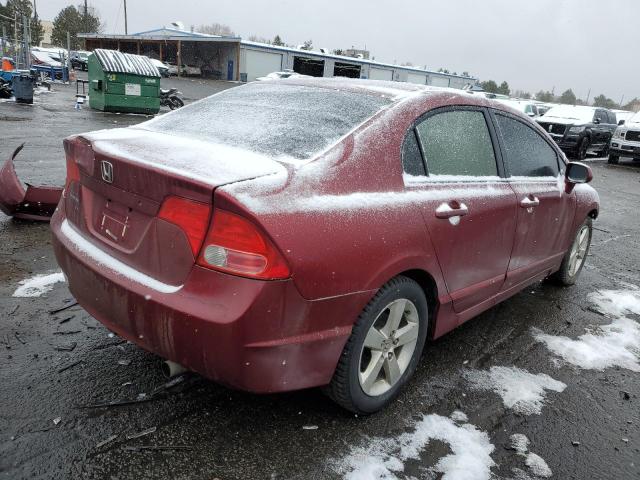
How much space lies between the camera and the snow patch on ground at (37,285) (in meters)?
3.68

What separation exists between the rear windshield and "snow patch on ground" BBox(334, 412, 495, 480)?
1353 mm

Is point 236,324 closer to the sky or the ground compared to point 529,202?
closer to the ground

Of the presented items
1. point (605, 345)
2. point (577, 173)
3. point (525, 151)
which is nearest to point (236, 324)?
point (525, 151)

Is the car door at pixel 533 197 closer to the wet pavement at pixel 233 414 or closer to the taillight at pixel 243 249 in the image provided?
the wet pavement at pixel 233 414

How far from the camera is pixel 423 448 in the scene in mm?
2449

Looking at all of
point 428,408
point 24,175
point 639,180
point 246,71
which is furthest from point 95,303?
point 246,71

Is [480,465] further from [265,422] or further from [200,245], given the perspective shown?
[200,245]

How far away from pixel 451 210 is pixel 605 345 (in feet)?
6.38

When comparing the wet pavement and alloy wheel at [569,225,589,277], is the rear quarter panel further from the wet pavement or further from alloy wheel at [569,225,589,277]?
alloy wheel at [569,225,589,277]

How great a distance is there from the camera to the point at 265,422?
2520mm

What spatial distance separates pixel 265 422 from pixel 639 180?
587 inches

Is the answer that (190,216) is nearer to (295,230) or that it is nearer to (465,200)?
(295,230)

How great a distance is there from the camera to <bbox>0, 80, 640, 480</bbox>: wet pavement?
222 cm

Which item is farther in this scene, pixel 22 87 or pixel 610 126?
pixel 610 126
